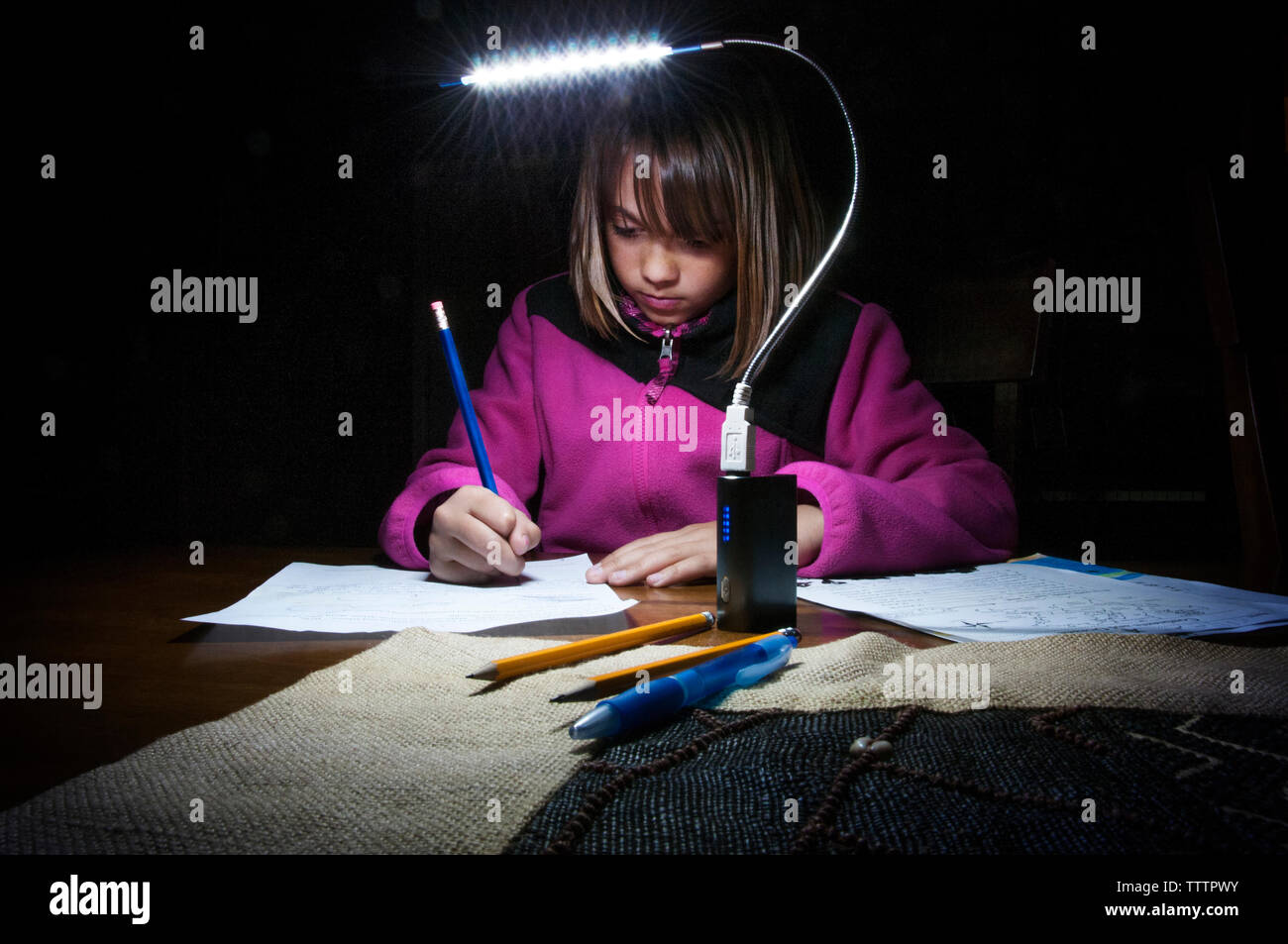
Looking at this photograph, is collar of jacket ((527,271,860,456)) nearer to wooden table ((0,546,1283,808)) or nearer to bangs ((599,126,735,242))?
bangs ((599,126,735,242))

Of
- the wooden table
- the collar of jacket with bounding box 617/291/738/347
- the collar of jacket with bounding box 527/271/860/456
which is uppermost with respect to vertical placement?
the collar of jacket with bounding box 617/291/738/347

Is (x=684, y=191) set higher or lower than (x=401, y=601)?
higher

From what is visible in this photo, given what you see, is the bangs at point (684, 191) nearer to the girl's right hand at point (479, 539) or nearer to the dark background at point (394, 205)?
the dark background at point (394, 205)

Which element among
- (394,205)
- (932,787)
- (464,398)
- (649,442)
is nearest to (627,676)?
(932,787)

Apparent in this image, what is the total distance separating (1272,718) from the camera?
29 cm

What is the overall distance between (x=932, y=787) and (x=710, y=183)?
931 millimetres

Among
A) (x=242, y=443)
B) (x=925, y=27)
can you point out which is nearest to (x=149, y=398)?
(x=242, y=443)

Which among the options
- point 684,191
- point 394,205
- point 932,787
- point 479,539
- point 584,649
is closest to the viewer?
point 932,787

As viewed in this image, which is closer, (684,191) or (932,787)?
(932,787)

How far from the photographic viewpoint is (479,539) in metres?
0.63

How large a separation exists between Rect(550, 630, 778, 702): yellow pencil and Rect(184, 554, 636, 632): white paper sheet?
152 millimetres

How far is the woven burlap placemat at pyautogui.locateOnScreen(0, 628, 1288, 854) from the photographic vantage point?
201 millimetres

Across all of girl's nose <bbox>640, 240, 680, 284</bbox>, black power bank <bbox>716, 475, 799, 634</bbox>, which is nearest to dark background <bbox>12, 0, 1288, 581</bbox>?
girl's nose <bbox>640, 240, 680, 284</bbox>

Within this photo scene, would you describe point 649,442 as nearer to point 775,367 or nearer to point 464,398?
point 775,367
